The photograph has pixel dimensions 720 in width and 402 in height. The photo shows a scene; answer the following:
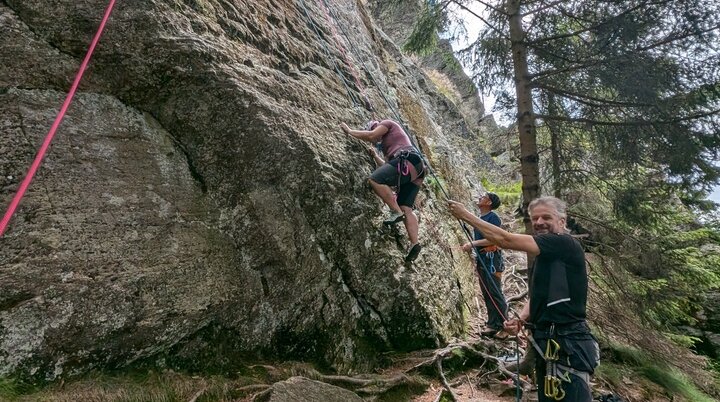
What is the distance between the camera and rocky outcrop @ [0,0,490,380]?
3303 mm

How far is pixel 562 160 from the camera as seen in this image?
22.0ft

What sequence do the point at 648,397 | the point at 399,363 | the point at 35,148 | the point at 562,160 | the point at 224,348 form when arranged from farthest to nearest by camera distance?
the point at 562,160
the point at 648,397
the point at 399,363
the point at 224,348
the point at 35,148

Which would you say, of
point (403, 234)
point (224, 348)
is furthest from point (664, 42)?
point (224, 348)

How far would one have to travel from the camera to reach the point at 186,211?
4105 mm

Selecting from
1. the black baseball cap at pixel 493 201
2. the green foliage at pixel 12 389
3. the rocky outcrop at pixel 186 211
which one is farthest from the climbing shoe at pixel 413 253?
the green foliage at pixel 12 389

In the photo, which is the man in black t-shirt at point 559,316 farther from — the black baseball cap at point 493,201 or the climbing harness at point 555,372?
the black baseball cap at point 493,201

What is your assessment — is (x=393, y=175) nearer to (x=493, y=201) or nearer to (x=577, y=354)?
(x=493, y=201)

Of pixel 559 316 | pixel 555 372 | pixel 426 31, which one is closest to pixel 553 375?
pixel 555 372

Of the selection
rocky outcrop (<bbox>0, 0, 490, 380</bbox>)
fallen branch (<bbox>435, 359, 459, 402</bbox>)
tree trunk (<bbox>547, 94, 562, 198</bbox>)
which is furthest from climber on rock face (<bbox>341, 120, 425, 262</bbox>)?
tree trunk (<bbox>547, 94, 562, 198</bbox>)

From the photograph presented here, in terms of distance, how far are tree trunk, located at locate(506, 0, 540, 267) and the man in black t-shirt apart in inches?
106

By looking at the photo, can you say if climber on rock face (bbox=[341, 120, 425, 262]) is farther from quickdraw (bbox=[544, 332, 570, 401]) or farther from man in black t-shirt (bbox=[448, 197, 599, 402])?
quickdraw (bbox=[544, 332, 570, 401])

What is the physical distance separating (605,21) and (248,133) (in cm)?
540

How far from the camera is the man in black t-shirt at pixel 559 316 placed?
286cm

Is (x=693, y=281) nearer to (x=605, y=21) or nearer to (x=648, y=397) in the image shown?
(x=648, y=397)
